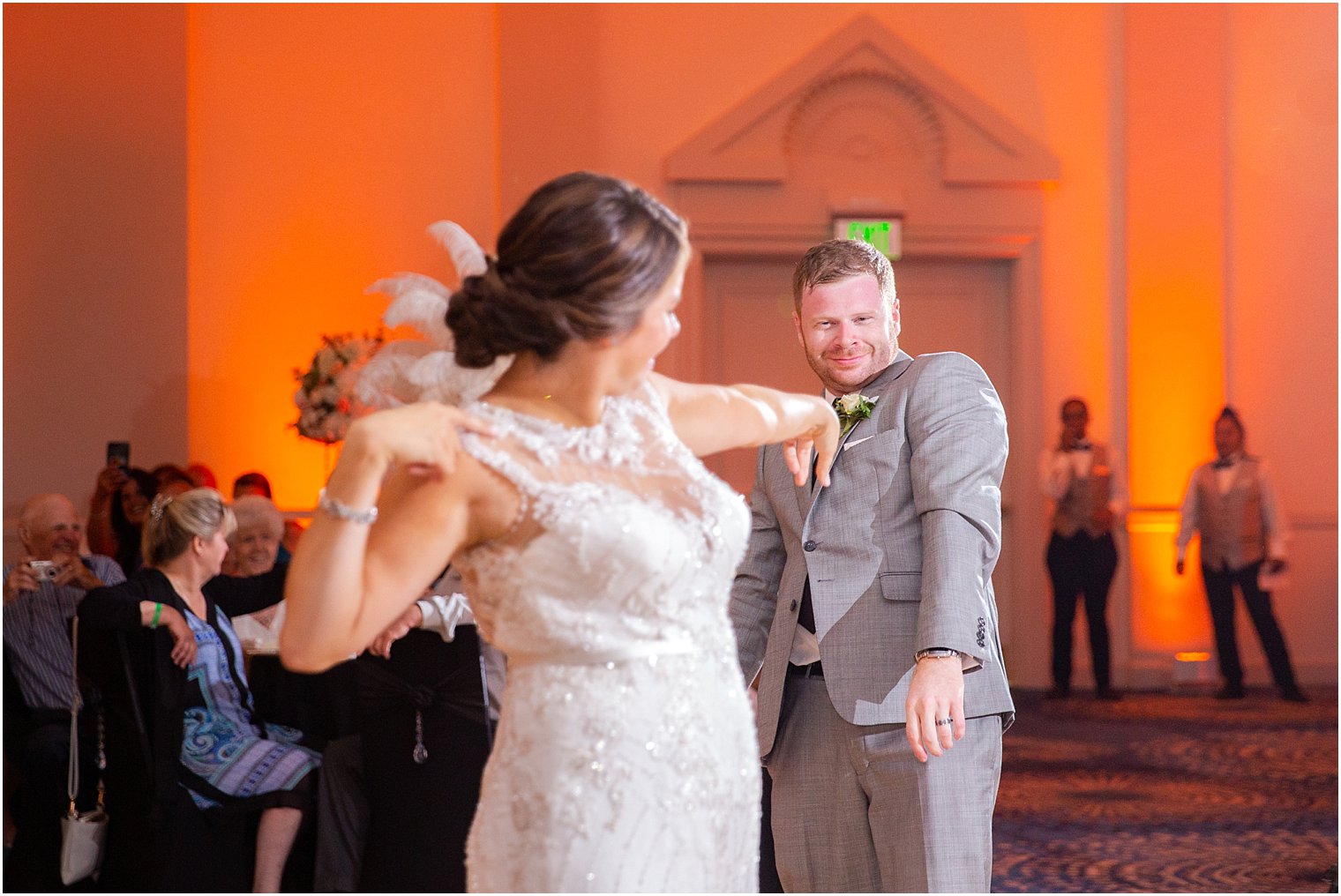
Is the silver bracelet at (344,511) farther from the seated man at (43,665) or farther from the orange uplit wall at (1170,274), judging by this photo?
the orange uplit wall at (1170,274)

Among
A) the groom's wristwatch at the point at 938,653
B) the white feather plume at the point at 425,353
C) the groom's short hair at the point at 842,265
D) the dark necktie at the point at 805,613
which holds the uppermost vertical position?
the groom's short hair at the point at 842,265

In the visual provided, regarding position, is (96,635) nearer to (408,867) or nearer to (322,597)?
(408,867)

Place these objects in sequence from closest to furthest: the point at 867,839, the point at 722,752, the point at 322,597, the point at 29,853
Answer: the point at 322,597
the point at 722,752
the point at 867,839
the point at 29,853

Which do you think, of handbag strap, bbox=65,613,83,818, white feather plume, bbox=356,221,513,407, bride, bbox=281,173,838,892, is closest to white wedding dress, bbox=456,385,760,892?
bride, bbox=281,173,838,892

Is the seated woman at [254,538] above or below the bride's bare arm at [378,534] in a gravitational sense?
below

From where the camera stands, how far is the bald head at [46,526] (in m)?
5.46

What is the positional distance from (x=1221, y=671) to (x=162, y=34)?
768cm

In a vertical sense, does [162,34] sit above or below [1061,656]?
above

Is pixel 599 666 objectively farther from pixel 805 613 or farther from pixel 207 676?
pixel 207 676

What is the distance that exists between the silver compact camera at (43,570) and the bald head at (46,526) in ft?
0.92

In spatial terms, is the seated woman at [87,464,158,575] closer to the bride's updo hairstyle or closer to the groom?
the groom

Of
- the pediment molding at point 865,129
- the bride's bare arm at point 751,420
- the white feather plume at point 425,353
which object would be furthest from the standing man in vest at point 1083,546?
the white feather plume at point 425,353

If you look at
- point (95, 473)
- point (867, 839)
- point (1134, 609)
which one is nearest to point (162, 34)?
point (95, 473)

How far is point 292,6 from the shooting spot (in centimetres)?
913
